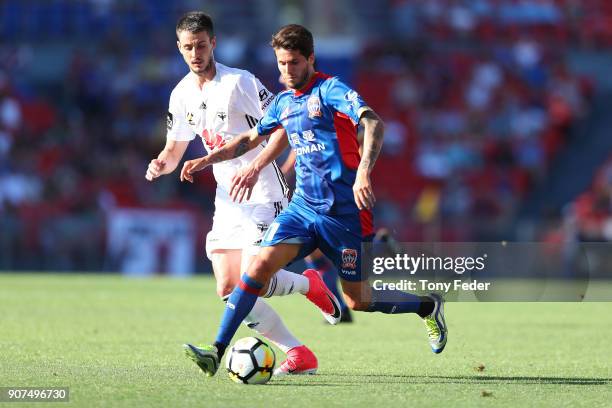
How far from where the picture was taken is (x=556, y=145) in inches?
1023

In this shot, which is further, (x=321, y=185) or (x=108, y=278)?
(x=108, y=278)

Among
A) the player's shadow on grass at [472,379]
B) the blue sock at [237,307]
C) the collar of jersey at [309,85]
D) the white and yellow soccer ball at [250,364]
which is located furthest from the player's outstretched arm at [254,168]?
the player's shadow on grass at [472,379]

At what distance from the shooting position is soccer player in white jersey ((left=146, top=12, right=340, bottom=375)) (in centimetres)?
803

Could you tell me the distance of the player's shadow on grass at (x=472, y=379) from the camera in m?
7.36

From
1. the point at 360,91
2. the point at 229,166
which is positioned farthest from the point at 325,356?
the point at 360,91

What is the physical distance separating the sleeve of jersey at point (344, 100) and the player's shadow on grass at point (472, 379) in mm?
1603

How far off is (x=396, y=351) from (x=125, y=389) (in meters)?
3.29

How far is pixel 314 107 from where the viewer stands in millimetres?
7367

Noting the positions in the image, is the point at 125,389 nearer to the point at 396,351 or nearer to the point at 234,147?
the point at 234,147

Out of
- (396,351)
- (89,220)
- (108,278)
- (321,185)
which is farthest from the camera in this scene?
(89,220)

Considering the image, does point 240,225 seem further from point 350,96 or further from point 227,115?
point 350,96

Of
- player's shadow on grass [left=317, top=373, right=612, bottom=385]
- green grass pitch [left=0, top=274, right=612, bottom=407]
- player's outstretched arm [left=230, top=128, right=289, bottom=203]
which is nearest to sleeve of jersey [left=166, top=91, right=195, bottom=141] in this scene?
player's outstretched arm [left=230, top=128, right=289, bottom=203]

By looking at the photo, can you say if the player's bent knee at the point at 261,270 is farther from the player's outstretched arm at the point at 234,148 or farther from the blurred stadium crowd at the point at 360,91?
the blurred stadium crowd at the point at 360,91

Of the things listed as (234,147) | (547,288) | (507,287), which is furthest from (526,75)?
(234,147)
